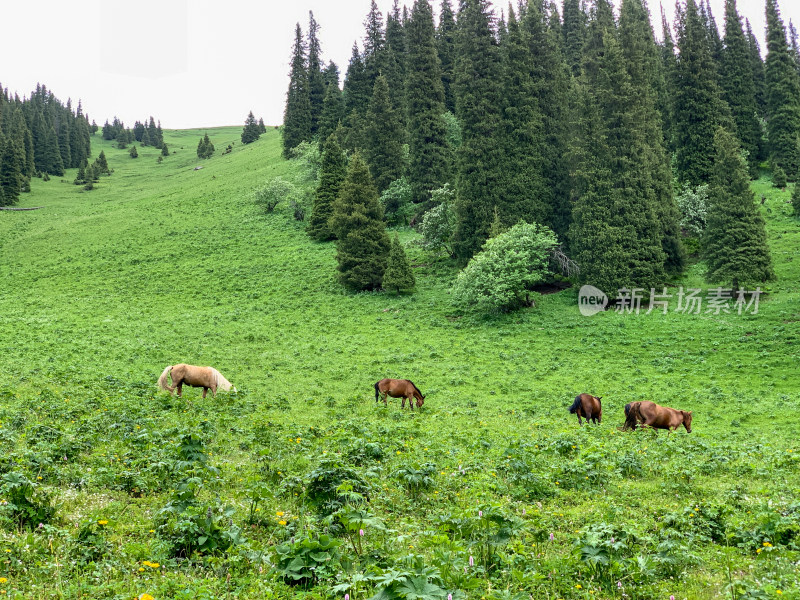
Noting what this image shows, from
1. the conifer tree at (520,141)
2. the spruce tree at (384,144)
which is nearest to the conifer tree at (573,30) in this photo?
the spruce tree at (384,144)

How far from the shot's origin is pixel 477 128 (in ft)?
160

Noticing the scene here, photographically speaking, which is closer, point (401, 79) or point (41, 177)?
point (401, 79)

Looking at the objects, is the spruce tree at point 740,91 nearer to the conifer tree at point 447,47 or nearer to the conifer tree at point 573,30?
the conifer tree at point 573,30

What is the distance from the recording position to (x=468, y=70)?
5066cm

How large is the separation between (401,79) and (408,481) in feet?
270

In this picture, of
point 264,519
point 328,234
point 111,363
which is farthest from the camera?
point 328,234

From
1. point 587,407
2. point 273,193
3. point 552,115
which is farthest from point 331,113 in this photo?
point 587,407

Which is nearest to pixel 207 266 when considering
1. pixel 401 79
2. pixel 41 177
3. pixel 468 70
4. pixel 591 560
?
pixel 468 70

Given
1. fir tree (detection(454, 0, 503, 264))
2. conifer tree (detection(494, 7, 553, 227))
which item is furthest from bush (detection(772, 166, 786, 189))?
fir tree (detection(454, 0, 503, 264))

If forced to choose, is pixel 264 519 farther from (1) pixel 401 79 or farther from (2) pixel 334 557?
(1) pixel 401 79

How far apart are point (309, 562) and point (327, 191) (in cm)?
5716

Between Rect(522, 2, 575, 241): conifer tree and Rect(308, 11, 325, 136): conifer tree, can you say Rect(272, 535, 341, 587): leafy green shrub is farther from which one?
Rect(308, 11, 325, 136): conifer tree

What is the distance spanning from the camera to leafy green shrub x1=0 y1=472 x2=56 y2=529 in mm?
7008

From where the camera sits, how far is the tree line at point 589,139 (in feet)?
135
